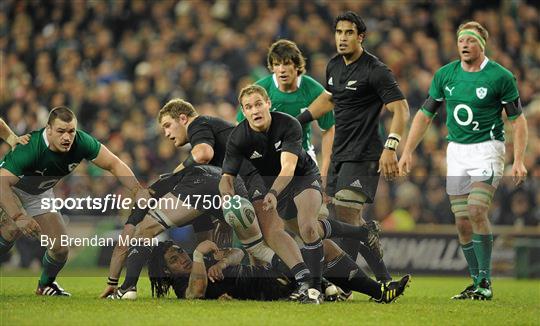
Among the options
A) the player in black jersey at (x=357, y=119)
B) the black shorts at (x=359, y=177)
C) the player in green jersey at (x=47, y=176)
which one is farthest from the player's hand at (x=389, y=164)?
the player in green jersey at (x=47, y=176)

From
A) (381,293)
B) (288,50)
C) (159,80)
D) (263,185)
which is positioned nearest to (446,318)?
(381,293)

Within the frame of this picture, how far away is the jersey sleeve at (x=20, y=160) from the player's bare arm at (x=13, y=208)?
0.15 ft

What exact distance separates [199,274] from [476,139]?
9.32ft

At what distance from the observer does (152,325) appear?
23.2 feet

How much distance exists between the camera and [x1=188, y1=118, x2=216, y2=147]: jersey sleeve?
30.8ft

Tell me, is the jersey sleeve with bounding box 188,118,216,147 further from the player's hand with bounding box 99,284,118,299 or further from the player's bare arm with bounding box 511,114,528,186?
the player's bare arm with bounding box 511,114,528,186

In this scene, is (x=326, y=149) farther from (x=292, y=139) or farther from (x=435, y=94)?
(x=292, y=139)

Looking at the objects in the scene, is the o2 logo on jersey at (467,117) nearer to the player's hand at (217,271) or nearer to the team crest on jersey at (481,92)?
the team crest on jersey at (481,92)

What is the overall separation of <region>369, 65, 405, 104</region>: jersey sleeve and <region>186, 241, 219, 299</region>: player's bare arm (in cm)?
202

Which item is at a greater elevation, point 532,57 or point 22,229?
point 532,57

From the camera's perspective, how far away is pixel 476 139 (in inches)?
381

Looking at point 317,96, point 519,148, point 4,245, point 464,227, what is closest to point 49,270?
point 4,245

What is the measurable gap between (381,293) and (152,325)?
97.4 inches

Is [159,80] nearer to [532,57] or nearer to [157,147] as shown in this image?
[157,147]
